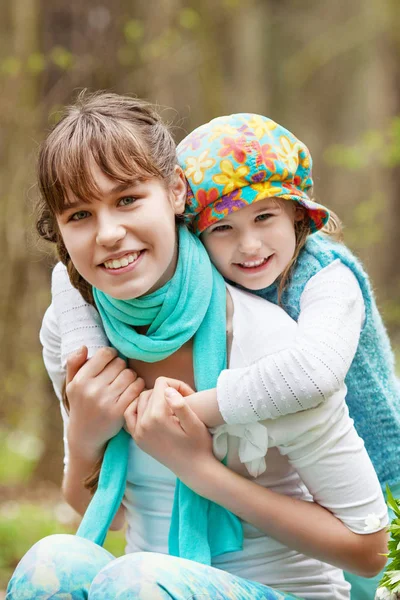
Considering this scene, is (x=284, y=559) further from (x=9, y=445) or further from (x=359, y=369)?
(x=9, y=445)

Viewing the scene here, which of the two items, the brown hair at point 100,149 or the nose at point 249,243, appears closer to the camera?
the brown hair at point 100,149

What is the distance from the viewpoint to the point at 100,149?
1.95 m

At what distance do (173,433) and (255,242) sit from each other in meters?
0.50

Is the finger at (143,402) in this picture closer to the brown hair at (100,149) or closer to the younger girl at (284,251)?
the younger girl at (284,251)

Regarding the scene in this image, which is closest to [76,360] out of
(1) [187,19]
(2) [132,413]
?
(2) [132,413]

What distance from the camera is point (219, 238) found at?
2.19 meters

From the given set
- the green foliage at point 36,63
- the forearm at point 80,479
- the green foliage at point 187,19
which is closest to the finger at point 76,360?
the forearm at point 80,479

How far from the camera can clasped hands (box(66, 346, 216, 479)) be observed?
2021mm

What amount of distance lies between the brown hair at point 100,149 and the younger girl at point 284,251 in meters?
0.13

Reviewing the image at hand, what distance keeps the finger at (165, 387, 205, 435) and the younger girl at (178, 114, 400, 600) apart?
0.8 inches

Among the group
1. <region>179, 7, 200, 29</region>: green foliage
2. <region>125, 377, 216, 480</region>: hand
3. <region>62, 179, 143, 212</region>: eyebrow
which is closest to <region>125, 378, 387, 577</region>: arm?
<region>125, 377, 216, 480</region>: hand

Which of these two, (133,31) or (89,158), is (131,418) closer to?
(89,158)

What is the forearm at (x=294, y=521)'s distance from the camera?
198 cm

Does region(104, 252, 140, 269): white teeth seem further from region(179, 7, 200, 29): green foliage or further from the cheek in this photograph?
region(179, 7, 200, 29): green foliage
